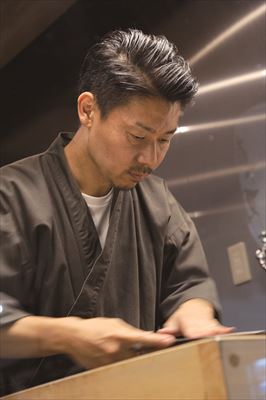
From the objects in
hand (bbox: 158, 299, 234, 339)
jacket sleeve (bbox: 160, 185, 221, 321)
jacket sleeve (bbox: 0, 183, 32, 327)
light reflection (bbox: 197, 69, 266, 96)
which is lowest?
hand (bbox: 158, 299, 234, 339)

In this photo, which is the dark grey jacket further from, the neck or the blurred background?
the blurred background

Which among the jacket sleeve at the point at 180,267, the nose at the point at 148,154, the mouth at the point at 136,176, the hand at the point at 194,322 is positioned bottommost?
→ the hand at the point at 194,322

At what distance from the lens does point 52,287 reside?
1057mm

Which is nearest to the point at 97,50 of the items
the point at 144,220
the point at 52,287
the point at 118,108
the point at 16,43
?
the point at 118,108

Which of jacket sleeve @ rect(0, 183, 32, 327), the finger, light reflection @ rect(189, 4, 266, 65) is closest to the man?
Result: jacket sleeve @ rect(0, 183, 32, 327)

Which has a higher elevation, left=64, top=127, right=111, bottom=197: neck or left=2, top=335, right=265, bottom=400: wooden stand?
left=64, top=127, right=111, bottom=197: neck

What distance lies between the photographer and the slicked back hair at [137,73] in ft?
3.58

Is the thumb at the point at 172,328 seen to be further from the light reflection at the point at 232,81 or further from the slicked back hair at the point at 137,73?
the light reflection at the point at 232,81

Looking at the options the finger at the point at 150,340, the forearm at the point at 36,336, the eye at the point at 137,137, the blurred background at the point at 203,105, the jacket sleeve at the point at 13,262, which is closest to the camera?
the finger at the point at 150,340

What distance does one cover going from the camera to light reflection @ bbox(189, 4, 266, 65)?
1735 mm

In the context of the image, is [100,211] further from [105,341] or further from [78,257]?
→ [105,341]

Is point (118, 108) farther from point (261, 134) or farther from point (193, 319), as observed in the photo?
point (261, 134)

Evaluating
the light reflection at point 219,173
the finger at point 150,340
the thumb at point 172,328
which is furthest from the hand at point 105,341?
the light reflection at point 219,173

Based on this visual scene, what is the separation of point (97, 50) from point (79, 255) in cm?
40
